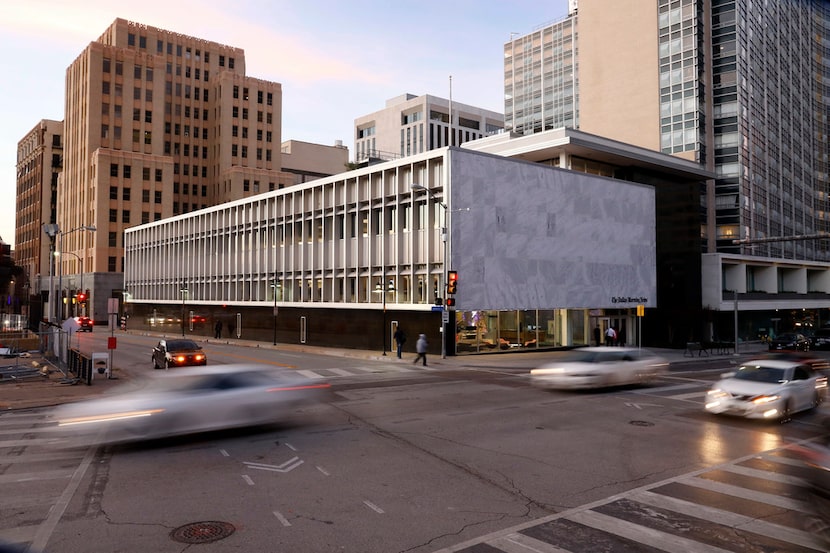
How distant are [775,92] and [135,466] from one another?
10333cm

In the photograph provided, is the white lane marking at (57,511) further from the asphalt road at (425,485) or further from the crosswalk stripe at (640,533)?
the crosswalk stripe at (640,533)

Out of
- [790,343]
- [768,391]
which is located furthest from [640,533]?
[790,343]

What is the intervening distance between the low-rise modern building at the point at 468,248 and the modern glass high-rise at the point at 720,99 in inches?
1049

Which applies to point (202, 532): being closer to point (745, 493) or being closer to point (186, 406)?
point (186, 406)

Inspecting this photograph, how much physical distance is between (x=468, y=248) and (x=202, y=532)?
2966 centimetres

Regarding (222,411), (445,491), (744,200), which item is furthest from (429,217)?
(744,200)

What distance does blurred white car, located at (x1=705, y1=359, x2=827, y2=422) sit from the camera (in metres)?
14.8

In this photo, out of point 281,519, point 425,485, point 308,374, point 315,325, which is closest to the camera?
point 281,519

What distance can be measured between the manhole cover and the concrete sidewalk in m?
13.3

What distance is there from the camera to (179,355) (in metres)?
27.5

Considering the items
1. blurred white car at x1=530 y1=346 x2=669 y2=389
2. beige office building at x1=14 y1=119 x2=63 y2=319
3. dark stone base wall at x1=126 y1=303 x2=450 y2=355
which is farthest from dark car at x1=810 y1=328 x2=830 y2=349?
beige office building at x1=14 y1=119 x2=63 y2=319

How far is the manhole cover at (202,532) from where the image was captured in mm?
7314

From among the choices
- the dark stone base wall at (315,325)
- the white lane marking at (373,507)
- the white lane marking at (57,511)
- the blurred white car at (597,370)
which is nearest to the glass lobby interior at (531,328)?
the dark stone base wall at (315,325)

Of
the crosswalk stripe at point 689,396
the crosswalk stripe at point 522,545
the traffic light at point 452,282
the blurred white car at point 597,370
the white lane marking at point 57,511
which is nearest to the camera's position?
the crosswalk stripe at point 522,545
